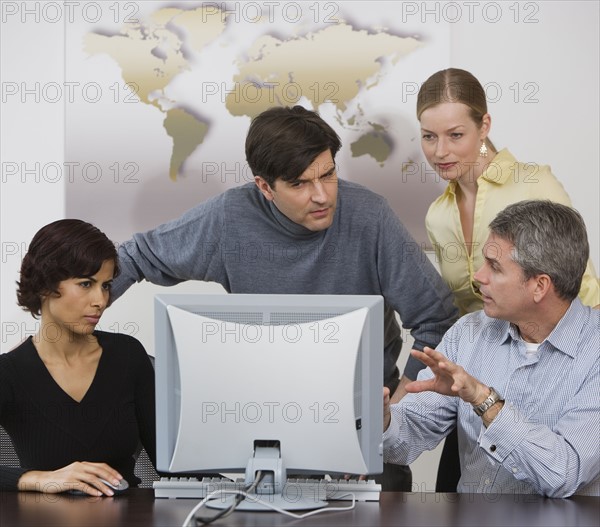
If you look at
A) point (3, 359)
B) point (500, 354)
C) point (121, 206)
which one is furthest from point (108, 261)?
point (121, 206)

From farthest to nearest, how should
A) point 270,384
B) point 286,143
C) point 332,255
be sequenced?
point 332,255, point 286,143, point 270,384

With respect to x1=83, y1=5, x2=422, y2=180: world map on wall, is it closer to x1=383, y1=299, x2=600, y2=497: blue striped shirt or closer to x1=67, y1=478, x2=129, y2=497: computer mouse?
x1=383, y1=299, x2=600, y2=497: blue striped shirt

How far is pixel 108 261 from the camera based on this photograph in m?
2.48

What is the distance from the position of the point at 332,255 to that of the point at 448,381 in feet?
2.42

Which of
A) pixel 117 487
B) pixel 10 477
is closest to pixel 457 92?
pixel 117 487

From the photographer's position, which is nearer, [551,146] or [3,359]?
[3,359]

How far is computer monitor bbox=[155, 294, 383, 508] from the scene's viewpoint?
1849mm

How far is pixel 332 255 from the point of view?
2736 mm

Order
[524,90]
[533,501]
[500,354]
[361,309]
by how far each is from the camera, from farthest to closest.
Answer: [524,90] < [500,354] < [533,501] < [361,309]

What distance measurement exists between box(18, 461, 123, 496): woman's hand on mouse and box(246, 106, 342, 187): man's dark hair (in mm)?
922

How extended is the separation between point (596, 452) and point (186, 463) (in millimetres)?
879

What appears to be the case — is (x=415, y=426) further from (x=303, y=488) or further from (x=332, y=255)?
(x=332, y=255)

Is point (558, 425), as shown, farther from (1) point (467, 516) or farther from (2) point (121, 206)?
(2) point (121, 206)

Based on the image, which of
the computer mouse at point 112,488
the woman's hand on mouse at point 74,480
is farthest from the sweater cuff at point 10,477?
the computer mouse at point 112,488
